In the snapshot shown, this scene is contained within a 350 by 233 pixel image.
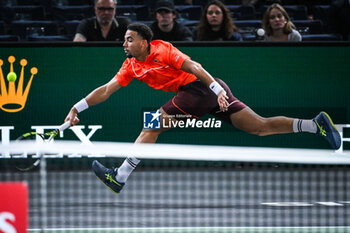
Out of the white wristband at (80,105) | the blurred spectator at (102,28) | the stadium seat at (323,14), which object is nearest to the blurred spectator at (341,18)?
the stadium seat at (323,14)

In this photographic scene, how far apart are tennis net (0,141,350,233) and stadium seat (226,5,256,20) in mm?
2982

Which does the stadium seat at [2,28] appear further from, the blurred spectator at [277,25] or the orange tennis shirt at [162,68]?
the blurred spectator at [277,25]

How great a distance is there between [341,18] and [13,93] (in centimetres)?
474

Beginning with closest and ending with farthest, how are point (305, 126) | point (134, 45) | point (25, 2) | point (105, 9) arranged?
point (134, 45) → point (305, 126) → point (105, 9) → point (25, 2)

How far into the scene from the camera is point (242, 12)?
10.4 metres

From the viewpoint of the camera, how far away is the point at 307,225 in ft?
17.3

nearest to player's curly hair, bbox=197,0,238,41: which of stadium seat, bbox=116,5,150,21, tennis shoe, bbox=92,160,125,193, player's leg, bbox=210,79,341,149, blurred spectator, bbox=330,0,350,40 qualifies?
player's leg, bbox=210,79,341,149

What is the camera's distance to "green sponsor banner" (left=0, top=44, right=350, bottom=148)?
786 cm

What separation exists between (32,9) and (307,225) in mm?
6805

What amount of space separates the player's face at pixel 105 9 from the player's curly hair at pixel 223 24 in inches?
43.2

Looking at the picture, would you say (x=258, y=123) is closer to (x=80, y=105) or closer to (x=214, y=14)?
(x=214, y=14)

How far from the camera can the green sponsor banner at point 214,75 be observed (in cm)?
786

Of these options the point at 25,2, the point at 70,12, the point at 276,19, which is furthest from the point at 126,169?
the point at 25,2

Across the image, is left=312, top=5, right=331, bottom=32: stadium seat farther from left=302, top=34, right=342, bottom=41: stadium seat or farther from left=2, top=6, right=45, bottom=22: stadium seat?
left=2, top=6, right=45, bottom=22: stadium seat
